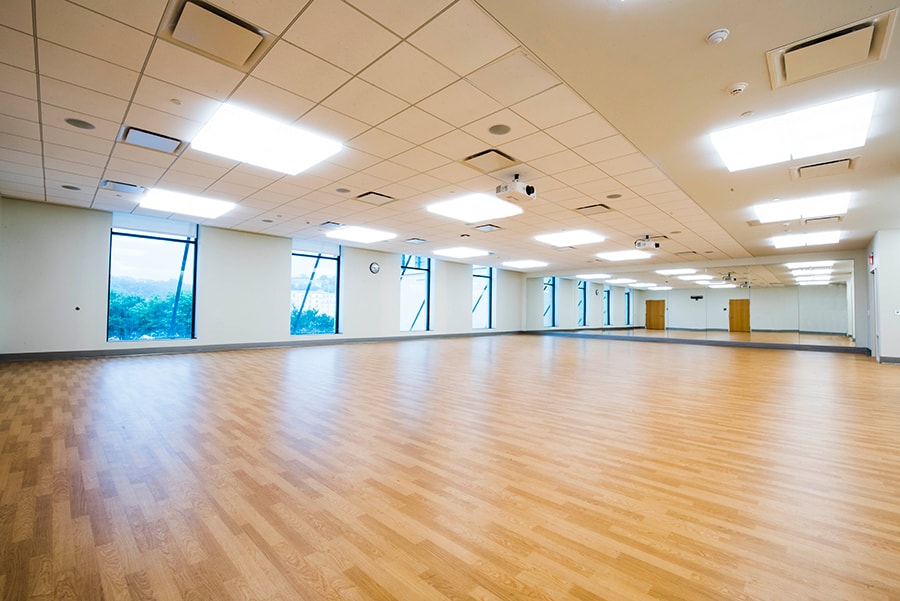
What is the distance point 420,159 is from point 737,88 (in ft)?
11.0

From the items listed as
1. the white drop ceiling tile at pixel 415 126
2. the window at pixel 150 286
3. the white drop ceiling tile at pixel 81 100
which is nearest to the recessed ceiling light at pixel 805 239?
the white drop ceiling tile at pixel 415 126

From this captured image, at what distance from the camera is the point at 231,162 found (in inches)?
216

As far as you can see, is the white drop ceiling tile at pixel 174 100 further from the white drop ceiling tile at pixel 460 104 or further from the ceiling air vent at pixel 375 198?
the ceiling air vent at pixel 375 198

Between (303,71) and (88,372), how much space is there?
6558 mm

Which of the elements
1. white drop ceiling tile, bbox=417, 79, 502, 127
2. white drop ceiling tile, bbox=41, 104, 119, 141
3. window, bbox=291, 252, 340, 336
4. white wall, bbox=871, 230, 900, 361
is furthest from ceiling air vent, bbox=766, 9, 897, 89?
window, bbox=291, 252, 340, 336

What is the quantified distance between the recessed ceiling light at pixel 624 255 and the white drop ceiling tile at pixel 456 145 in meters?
8.80

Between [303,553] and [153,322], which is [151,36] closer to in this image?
[303,553]

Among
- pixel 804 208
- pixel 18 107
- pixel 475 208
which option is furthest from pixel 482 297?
pixel 18 107

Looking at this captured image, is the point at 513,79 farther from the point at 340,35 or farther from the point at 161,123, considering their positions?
the point at 161,123

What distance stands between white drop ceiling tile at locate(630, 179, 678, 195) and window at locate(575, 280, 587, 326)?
14.0 m

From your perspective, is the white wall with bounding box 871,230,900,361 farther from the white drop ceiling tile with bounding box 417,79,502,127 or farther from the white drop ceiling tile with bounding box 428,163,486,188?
the white drop ceiling tile with bounding box 417,79,502,127

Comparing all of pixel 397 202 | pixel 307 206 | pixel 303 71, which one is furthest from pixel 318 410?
pixel 307 206

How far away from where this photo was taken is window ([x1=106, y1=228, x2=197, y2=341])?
8992mm

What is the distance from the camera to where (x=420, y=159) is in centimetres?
522
